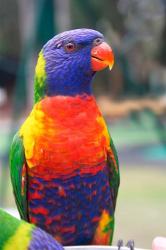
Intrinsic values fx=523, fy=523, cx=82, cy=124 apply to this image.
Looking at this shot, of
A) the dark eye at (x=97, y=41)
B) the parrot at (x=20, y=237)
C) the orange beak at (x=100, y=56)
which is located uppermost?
the dark eye at (x=97, y=41)

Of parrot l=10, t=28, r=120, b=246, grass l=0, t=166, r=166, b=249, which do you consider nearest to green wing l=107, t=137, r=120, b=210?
parrot l=10, t=28, r=120, b=246

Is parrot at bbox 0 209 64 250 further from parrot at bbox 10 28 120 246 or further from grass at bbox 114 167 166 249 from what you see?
grass at bbox 114 167 166 249

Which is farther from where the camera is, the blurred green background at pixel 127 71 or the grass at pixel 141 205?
the blurred green background at pixel 127 71

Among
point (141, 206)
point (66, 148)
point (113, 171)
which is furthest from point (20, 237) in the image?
point (141, 206)

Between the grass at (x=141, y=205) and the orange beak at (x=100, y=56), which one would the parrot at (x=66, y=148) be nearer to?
the orange beak at (x=100, y=56)

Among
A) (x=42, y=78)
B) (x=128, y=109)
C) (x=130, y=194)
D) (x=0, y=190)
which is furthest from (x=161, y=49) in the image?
(x=42, y=78)

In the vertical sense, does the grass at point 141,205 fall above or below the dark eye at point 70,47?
below

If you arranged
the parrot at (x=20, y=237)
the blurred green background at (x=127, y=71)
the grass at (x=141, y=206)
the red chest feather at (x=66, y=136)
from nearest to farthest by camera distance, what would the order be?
the parrot at (x=20, y=237), the red chest feather at (x=66, y=136), the grass at (x=141, y=206), the blurred green background at (x=127, y=71)

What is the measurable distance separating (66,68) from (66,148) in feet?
0.66

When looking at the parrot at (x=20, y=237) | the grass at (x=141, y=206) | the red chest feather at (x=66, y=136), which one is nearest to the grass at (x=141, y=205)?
the grass at (x=141, y=206)

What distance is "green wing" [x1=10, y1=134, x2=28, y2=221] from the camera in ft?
4.17

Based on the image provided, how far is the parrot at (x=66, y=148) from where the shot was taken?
48.6 inches

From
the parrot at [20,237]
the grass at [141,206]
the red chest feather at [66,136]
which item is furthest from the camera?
the grass at [141,206]

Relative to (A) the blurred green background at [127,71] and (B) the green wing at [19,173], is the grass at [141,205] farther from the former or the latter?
(B) the green wing at [19,173]
